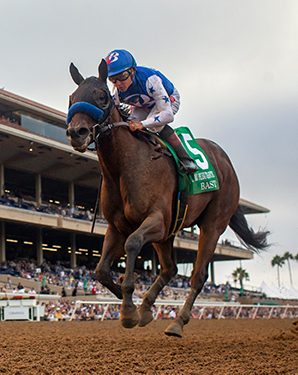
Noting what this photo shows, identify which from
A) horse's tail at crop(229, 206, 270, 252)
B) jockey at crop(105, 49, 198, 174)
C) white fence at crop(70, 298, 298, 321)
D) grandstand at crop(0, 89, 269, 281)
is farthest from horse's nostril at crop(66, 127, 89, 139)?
grandstand at crop(0, 89, 269, 281)

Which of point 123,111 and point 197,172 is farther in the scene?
point 197,172

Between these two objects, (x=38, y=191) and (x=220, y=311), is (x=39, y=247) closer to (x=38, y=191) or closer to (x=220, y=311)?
(x=38, y=191)

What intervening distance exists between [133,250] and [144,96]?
166 centimetres

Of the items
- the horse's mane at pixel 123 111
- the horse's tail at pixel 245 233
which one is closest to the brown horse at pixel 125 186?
the horse's mane at pixel 123 111

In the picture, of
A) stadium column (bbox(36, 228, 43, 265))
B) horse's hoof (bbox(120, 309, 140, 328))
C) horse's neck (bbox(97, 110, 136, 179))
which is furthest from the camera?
stadium column (bbox(36, 228, 43, 265))

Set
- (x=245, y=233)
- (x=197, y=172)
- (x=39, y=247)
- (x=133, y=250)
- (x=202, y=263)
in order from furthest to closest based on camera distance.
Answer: (x=39, y=247) → (x=245, y=233) → (x=202, y=263) → (x=197, y=172) → (x=133, y=250)

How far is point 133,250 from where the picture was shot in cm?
363

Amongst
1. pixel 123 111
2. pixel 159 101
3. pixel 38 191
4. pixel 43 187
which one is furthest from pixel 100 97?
pixel 43 187

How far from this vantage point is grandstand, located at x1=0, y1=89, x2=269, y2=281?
2586cm

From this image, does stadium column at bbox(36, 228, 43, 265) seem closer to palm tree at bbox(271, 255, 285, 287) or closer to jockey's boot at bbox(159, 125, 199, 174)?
jockey's boot at bbox(159, 125, 199, 174)

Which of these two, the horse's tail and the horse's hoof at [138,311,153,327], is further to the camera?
the horse's tail

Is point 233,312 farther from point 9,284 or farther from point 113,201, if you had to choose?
point 113,201

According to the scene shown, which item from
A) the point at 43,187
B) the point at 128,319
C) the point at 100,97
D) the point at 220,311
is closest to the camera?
the point at 128,319

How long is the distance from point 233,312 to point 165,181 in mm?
15855
